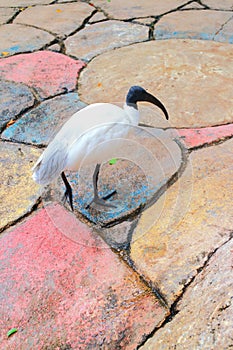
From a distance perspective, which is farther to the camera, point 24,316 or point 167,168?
point 167,168

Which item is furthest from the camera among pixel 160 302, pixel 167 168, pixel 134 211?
pixel 167 168

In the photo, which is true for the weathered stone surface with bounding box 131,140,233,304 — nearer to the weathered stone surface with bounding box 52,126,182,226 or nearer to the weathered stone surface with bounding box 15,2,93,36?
the weathered stone surface with bounding box 52,126,182,226

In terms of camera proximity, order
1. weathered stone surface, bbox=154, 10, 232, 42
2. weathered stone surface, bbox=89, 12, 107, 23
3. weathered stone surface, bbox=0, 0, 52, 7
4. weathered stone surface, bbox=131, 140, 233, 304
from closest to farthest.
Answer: weathered stone surface, bbox=131, 140, 233, 304 < weathered stone surface, bbox=154, 10, 232, 42 < weathered stone surface, bbox=89, 12, 107, 23 < weathered stone surface, bbox=0, 0, 52, 7

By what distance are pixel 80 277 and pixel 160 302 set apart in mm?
355

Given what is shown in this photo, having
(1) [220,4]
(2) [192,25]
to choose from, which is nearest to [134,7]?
(2) [192,25]

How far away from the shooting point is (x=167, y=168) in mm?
2281

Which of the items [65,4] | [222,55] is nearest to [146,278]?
[222,55]

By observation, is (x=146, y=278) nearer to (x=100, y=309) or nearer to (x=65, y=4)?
(x=100, y=309)

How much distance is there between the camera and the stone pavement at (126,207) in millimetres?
1592

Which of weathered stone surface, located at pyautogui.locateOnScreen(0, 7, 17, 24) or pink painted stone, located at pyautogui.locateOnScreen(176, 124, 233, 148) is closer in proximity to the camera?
pink painted stone, located at pyautogui.locateOnScreen(176, 124, 233, 148)

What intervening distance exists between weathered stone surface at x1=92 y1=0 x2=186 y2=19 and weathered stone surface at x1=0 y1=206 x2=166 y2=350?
2762 millimetres

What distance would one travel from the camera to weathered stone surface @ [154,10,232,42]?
12.1 ft

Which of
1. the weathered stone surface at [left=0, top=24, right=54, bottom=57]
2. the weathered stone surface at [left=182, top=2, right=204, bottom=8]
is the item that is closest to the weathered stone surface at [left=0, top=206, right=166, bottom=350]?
the weathered stone surface at [left=0, top=24, right=54, bottom=57]

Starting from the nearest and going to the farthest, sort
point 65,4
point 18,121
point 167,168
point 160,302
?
point 160,302 → point 167,168 → point 18,121 → point 65,4
